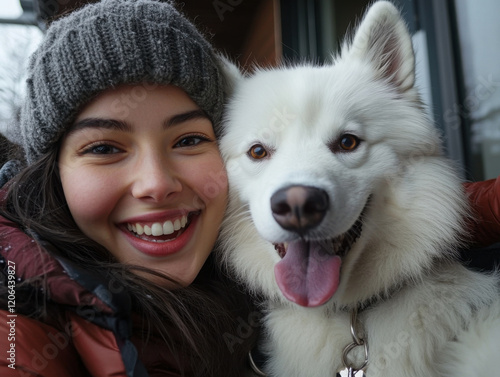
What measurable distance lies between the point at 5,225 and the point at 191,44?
33.7 inches

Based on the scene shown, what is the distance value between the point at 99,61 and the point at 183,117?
0.32 meters

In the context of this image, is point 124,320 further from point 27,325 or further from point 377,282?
point 377,282

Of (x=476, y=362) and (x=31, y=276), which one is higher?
(x=31, y=276)

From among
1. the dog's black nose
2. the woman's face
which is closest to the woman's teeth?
the woman's face

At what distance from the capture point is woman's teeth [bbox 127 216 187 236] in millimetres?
1474

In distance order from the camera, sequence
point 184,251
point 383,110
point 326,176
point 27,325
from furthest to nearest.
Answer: point 383,110, point 184,251, point 326,176, point 27,325

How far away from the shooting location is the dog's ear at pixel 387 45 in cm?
175

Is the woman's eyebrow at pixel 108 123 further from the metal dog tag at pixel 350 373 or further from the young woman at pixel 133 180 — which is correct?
the metal dog tag at pixel 350 373

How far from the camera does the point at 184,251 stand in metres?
1.51

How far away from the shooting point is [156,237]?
1.50m

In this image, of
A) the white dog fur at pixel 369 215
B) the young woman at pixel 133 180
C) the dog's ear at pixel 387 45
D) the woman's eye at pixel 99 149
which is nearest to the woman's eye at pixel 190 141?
the young woman at pixel 133 180

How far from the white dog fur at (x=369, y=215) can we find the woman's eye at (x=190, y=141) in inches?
4.8

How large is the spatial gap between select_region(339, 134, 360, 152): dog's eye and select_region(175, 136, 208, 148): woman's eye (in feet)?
1.65

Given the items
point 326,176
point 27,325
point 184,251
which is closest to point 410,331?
point 326,176
